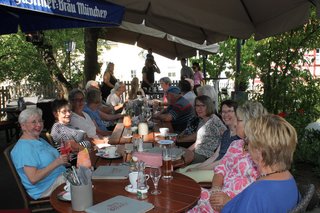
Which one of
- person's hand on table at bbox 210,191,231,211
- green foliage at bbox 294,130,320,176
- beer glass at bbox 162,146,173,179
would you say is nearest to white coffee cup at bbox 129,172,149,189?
beer glass at bbox 162,146,173,179

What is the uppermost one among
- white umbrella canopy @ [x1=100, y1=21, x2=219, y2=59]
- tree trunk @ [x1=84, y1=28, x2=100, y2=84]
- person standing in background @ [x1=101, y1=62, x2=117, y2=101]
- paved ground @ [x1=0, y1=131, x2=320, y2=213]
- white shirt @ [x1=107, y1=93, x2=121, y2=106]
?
white umbrella canopy @ [x1=100, y1=21, x2=219, y2=59]

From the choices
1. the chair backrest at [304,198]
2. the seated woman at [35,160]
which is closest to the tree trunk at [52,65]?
the seated woman at [35,160]

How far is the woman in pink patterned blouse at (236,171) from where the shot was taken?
2598 millimetres

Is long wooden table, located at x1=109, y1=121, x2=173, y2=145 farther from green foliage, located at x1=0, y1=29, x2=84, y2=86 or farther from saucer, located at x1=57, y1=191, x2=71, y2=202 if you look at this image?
green foliage, located at x1=0, y1=29, x2=84, y2=86

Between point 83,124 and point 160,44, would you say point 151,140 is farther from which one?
point 160,44

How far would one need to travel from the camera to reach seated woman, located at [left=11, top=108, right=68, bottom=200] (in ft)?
8.94

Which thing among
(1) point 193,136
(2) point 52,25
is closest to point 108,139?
(1) point 193,136

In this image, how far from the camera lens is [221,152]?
3422 mm

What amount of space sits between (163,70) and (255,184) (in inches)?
1022

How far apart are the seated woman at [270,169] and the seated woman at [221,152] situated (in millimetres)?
1227

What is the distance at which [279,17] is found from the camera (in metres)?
4.21

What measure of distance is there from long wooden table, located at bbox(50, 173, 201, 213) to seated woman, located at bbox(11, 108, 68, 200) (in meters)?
0.39

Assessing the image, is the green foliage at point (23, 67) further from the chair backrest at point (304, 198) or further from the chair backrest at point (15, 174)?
the chair backrest at point (304, 198)

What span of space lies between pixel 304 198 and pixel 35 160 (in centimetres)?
198
